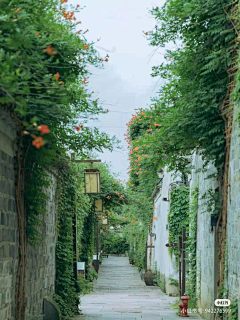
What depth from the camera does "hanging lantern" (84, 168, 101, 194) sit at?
13000mm

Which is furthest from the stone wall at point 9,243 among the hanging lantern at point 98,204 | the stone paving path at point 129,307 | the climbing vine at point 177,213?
the hanging lantern at point 98,204

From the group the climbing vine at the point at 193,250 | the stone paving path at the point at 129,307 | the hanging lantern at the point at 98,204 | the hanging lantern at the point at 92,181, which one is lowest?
the stone paving path at the point at 129,307

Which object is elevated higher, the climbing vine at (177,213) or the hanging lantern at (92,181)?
the hanging lantern at (92,181)

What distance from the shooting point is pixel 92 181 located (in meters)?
13.0

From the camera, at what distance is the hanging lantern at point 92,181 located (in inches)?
512

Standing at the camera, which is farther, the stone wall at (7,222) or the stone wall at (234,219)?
the stone wall at (234,219)

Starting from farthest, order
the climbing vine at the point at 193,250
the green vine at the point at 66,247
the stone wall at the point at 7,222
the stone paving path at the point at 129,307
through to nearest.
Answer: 1. the climbing vine at the point at 193,250
2. the stone paving path at the point at 129,307
3. the green vine at the point at 66,247
4. the stone wall at the point at 7,222

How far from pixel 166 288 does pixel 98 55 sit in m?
12.3

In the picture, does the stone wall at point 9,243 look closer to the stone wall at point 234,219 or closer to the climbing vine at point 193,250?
the stone wall at point 234,219

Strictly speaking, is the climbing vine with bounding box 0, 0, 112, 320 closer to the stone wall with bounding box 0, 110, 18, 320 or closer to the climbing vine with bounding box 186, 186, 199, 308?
the stone wall with bounding box 0, 110, 18, 320

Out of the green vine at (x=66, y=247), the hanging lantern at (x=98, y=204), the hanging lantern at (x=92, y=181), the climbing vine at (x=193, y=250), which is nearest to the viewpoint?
the green vine at (x=66, y=247)

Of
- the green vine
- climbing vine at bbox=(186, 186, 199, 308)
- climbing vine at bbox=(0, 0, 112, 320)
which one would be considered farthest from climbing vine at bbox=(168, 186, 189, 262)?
climbing vine at bbox=(0, 0, 112, 320)

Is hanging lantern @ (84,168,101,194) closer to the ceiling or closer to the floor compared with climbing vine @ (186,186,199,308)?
closer to the ceiling

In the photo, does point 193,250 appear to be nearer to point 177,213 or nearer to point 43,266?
point 177,213
